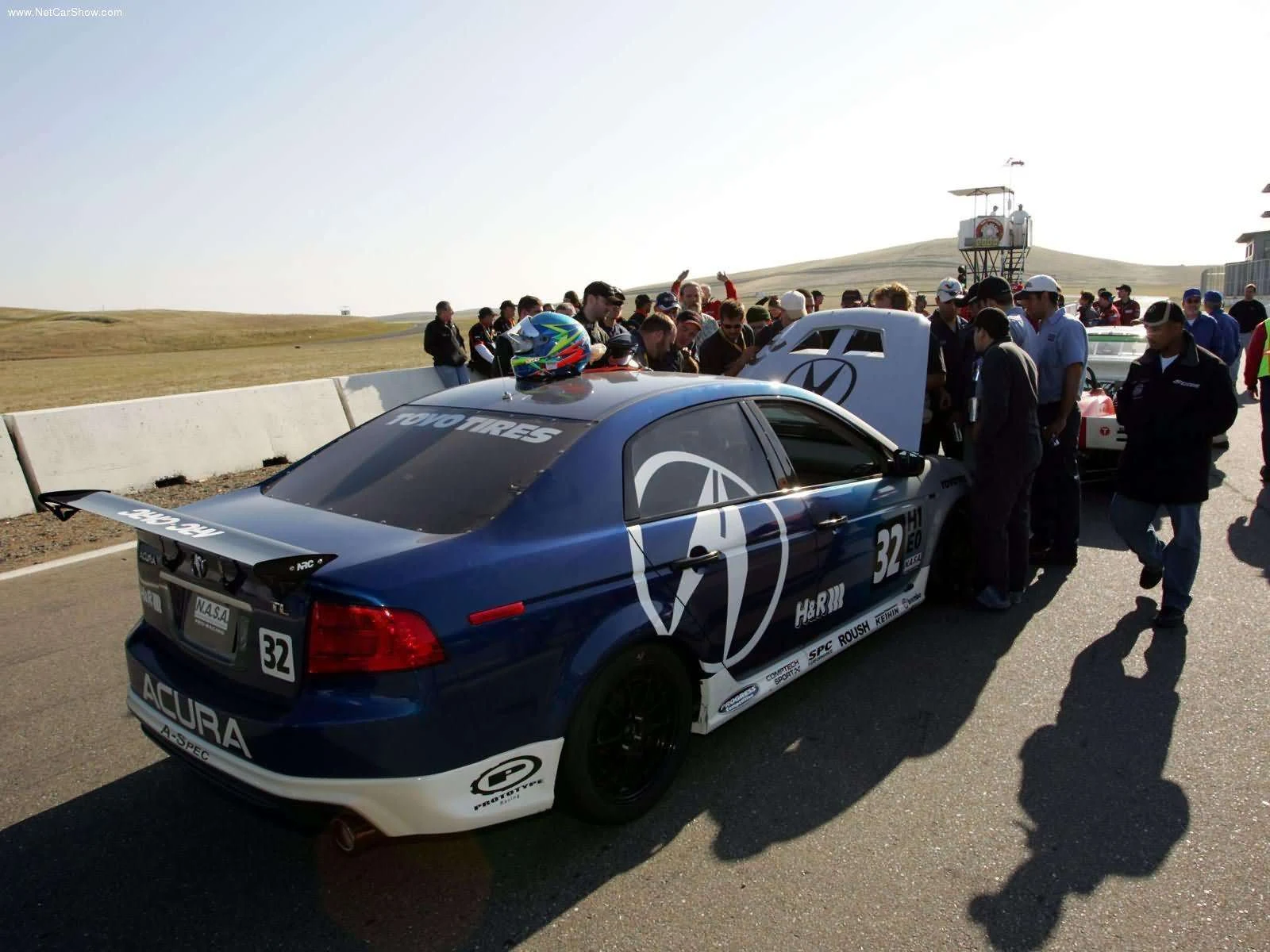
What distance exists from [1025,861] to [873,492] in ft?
5.78

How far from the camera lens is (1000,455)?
484cm

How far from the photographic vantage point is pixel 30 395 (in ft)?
73.0

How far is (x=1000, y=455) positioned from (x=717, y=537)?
93.5 inches

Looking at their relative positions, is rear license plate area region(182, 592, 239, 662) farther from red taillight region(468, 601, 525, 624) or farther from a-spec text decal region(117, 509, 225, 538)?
red taillight region(468, 601, 525, 624)

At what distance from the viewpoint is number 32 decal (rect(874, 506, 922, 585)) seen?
13.7 ft

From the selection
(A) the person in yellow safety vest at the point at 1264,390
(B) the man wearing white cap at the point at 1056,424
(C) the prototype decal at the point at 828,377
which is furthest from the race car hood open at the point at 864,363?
(A) the person in yellow safety vest at the point at 1264,390

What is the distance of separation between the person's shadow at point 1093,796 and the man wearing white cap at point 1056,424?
1566 millimetres

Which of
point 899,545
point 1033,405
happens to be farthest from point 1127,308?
point 899,545

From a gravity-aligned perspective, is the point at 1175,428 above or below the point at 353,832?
above

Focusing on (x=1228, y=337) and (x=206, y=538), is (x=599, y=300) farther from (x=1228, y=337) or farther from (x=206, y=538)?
(x=1228, y=337)

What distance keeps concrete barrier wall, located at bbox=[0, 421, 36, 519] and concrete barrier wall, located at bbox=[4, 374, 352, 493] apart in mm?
67

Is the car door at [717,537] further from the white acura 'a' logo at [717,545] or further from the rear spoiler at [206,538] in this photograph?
the rear spoiler at [206,538]

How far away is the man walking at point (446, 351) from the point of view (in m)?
12.4

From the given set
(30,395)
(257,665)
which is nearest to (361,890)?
(257,665)
